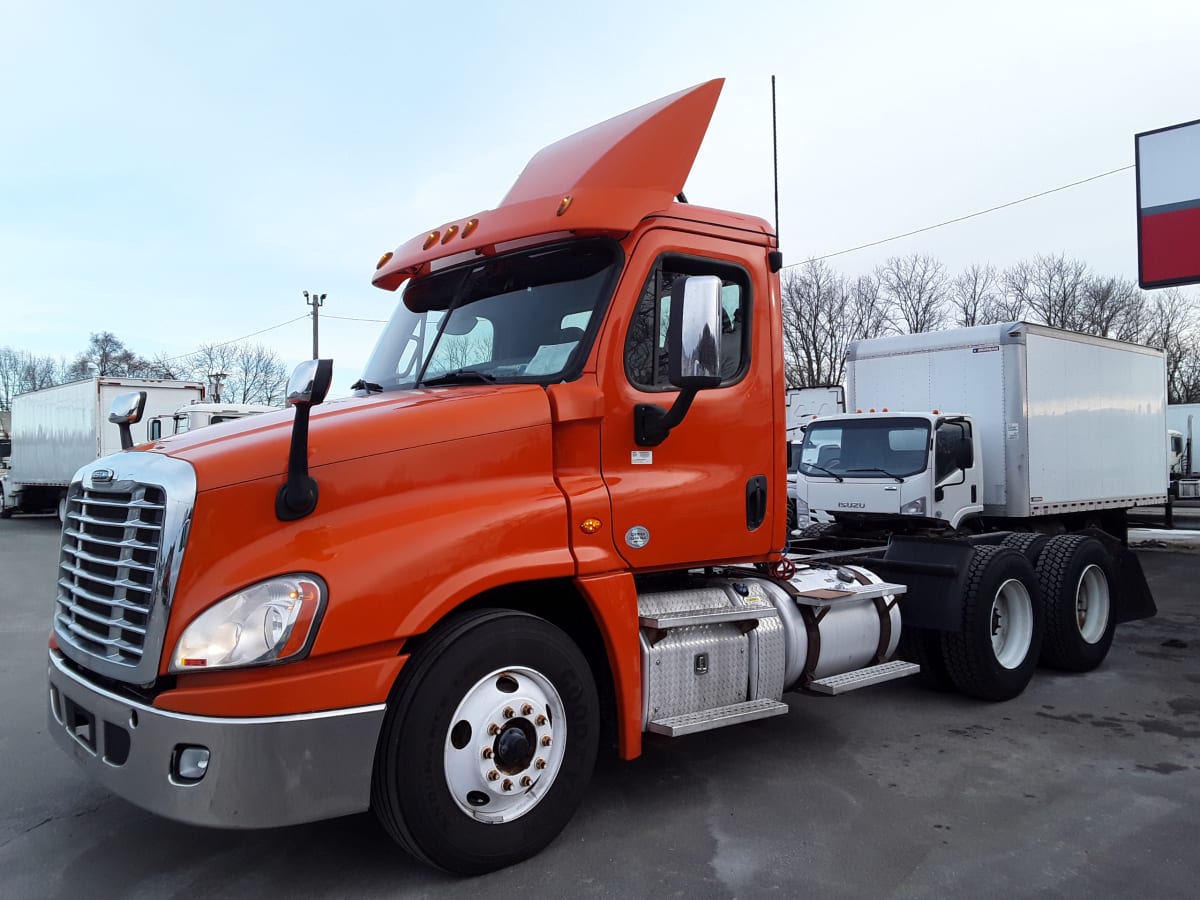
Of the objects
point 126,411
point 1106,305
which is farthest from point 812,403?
point 1106,305

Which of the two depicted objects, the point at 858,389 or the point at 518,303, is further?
the point at 858,389

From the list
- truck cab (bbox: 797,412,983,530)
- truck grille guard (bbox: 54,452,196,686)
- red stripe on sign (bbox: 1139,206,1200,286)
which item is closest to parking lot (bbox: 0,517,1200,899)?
truck grille guard (bbox: 54,452,196,686)

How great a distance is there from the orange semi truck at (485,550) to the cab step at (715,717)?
1 cm

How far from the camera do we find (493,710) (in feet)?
11.4

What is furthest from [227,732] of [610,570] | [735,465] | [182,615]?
[735,465]

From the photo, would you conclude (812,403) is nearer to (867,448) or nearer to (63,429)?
(867,448)

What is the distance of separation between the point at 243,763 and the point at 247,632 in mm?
447

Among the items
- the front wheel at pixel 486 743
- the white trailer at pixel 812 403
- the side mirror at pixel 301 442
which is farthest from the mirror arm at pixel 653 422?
the white trailer at pixel 812 403

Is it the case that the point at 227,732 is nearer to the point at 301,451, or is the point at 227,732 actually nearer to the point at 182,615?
the point at 182,615

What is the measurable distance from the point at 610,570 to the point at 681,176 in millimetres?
2032

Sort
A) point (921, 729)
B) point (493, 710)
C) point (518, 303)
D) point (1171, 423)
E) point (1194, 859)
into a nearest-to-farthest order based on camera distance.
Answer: point (493, 710) → point (1194, 859) → point (518, 303) → point (921, 729) → point (1171, 423)

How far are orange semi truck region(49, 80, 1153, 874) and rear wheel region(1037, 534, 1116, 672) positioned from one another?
2.53 metres

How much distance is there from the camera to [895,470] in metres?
9.86

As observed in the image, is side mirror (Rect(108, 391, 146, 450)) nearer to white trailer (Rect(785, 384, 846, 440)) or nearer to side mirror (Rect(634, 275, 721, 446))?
side mirror (Rect(634, 275, 721, 446))
